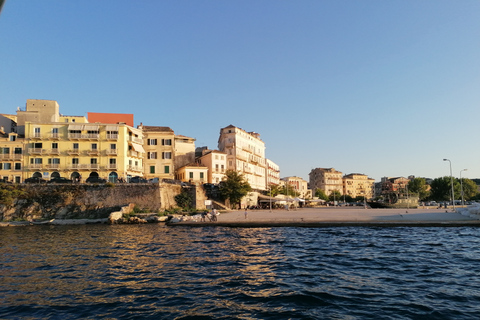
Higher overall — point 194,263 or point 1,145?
point 1,145

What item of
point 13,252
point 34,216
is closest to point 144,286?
point 13,252

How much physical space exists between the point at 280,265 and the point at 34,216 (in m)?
41.5

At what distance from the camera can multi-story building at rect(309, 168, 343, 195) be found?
157 metres

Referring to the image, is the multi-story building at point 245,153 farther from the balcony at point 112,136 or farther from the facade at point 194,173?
the balcony at point 112,136

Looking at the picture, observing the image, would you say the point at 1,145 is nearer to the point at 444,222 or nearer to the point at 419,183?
the point at 444,222

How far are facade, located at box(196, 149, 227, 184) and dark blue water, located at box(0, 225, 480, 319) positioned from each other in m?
43.8

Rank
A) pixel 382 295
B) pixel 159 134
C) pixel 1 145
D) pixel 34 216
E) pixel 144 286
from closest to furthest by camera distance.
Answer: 1. pixel 382 295
2. pixel 144 286
3. pixel 34 216
4. pixel 1 145
5. pixel 159 134

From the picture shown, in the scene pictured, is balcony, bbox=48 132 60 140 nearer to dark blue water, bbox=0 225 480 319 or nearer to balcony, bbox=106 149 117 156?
balcony, bbox=106 149 117 156

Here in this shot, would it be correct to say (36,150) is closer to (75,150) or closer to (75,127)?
(75,150)

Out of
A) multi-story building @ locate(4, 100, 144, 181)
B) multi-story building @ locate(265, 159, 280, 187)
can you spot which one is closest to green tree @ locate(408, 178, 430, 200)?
multi-story building @ locate(265, 159, 280, 187)

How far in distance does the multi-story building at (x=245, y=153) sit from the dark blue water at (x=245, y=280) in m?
44.8

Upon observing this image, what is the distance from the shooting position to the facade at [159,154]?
197ft

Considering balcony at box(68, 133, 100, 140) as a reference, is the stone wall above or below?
below

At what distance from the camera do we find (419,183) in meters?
114
